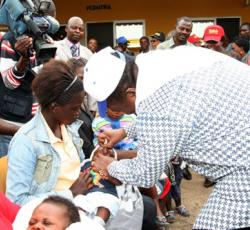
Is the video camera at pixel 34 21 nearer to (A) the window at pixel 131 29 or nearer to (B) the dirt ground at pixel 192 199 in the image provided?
(B) the dirt ground at pixel 192 199

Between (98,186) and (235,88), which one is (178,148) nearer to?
(235,88)

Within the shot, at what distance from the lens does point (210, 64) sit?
6.10ft

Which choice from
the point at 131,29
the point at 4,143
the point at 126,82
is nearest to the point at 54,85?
the point at 126,82

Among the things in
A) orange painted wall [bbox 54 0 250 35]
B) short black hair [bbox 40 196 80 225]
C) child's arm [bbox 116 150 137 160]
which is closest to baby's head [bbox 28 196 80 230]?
short black hair [bbox 40 196 80 225]

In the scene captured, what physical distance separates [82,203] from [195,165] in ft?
2.13

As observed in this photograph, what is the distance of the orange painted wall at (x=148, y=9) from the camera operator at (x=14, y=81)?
10.7 meters

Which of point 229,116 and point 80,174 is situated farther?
point 80,174

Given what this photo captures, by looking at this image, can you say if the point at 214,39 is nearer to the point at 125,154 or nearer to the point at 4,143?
the point at 4,143

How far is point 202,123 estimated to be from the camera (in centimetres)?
176

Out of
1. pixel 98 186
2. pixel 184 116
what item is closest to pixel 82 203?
pixel 98 186

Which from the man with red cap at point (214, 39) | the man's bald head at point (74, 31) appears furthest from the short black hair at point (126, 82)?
the man with red cap at point (214, 39)

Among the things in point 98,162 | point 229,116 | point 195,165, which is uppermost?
point 229,116

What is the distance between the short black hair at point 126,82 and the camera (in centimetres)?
214

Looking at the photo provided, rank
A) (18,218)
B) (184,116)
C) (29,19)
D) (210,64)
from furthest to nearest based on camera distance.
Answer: (29,19) → (18,218) → (210,64) → (184,116)
